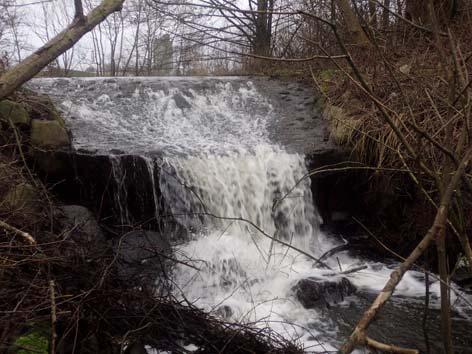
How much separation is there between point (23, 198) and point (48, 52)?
49.5 inches

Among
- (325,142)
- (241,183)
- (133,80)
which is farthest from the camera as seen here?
(133,80)

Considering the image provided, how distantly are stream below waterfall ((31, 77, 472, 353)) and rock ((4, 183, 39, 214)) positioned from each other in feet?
4.28

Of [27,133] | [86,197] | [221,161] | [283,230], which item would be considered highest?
[27,133]

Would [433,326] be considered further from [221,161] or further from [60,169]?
[60,169]

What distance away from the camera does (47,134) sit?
5301mm

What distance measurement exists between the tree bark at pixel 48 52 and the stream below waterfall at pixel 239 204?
1.59 metres

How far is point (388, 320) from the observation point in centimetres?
405

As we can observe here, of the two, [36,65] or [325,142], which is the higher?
[36,65]

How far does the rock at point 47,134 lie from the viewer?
17.1ft

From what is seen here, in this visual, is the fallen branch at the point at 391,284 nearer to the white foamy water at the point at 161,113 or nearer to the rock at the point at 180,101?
the white foamy water at the point at 161,113

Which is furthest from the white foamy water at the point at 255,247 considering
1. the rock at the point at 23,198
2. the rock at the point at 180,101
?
the rock at the point at 180,101

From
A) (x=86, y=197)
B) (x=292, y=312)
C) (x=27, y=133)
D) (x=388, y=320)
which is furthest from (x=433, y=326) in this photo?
(x=27, y=133)

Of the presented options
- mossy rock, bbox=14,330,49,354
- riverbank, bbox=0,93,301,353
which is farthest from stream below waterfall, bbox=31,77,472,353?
mossy rock, bbox=14,330,49,354

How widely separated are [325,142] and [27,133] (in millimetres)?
3979
